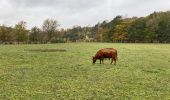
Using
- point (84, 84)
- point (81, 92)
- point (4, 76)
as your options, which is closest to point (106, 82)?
point (84, 84)

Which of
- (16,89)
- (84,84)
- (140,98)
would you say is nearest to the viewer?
(140,98)

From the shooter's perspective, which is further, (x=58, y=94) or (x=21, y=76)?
(x=21, y=76)

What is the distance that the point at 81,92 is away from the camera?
56.1 feet

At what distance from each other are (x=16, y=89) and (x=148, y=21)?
12144 centimetres

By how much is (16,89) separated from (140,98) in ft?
19.5

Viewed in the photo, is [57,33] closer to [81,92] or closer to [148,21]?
[148,21]

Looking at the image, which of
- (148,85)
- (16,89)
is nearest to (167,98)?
(148,85)

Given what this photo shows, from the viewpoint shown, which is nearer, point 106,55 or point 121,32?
point 106,55

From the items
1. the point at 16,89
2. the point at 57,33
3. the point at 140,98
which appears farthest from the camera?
the point at 57,33

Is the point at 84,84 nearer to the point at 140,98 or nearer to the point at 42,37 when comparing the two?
the point at 140,98

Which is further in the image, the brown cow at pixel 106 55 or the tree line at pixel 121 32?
the tree line at pixel 121 32

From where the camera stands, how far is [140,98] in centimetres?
1609

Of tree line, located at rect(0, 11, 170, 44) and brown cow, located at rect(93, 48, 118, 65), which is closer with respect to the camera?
brown cow, located at rect(93, 48, 118, 65)

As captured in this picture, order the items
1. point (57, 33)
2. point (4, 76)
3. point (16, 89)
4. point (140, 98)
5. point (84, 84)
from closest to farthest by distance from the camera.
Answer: point (140, 98) < point (16, 89) < point (84, 84) < point (4, 76) < point (57, 33)
